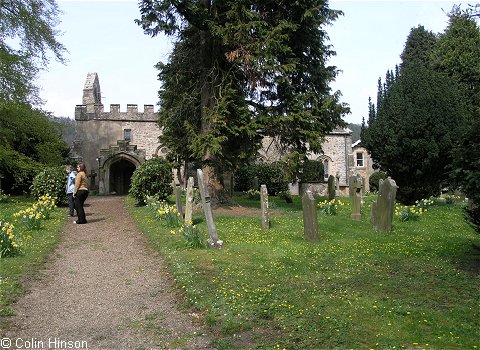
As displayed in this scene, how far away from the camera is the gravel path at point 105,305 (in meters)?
5.47

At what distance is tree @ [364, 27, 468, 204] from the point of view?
18.5 meters

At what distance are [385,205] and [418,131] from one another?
24.7 feet

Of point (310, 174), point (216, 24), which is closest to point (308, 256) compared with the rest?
point (216, 24)

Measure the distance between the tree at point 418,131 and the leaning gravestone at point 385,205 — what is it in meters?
6.80

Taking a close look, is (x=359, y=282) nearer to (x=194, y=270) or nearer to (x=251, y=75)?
(x=194, y=270)

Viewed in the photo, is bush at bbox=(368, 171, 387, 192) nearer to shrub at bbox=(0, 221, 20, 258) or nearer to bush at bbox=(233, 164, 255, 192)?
bush at bbox=(233, 164, 255, 192)

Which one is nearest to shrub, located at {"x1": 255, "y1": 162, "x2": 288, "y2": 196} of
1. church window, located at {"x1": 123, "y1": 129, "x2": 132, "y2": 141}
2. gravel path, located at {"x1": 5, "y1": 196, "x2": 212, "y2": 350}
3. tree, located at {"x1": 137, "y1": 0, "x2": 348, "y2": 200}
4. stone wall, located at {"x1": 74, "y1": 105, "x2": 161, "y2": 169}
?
tree, located at {"x1": 137, "y1": 0, "x2": 348, "y2": 200}

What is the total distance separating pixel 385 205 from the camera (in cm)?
1222

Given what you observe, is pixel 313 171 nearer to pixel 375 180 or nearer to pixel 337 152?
pixel 375 180

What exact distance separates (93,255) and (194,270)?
3026 mm

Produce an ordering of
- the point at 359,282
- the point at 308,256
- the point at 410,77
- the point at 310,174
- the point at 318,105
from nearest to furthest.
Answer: the point at 359,282 < the point at 308,256 < the point at 318,105 < the point at 410,77 < the point at 310,174

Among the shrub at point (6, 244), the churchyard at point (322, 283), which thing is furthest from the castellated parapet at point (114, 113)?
the shrub at point (6, 244)

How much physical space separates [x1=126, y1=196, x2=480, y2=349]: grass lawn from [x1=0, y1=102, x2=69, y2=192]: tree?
11619 mm

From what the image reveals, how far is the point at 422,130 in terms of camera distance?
18.6 meters
